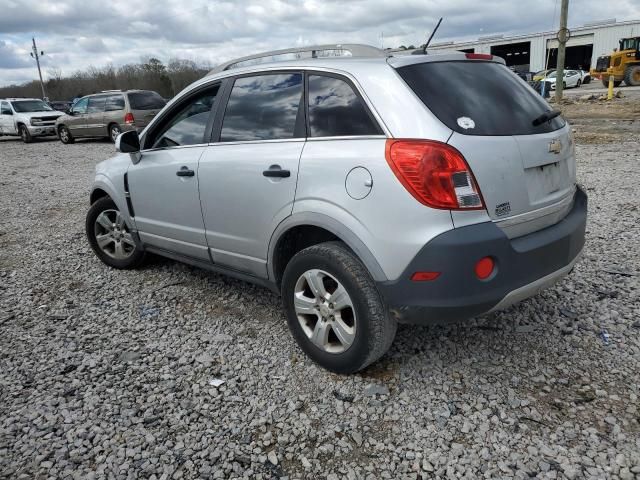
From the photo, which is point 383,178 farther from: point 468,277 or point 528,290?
point 528,290

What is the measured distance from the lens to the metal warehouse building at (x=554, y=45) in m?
49.5

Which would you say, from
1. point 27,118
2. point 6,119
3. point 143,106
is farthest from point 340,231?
point 6,119

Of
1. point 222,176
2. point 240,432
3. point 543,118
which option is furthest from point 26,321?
point 543,118

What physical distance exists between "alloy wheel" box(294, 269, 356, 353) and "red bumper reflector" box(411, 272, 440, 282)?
1.33 feet

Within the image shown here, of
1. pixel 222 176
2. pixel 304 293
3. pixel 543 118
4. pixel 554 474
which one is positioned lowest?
pixel 554 474

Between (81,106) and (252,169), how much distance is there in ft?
54.2

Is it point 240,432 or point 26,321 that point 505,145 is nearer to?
point 240,432

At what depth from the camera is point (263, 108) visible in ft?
10.7

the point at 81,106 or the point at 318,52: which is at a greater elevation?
the point at 318,52

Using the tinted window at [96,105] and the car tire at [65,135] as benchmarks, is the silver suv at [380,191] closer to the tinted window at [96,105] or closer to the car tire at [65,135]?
the tinted window at [96,105]

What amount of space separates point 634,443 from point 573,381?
1.67ft

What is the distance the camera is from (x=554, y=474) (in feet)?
7.11

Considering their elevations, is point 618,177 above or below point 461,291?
below

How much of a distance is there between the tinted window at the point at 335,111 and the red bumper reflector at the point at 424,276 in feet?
2.41
